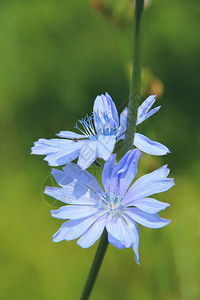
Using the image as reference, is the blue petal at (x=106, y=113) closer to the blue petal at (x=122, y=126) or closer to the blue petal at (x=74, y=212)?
the blue petal at (x=122, y=126)

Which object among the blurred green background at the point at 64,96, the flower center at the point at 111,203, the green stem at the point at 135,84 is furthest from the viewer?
the blurred green background at the point at 64,96

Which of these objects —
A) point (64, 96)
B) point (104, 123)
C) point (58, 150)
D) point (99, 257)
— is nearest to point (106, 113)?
point (104, 123)

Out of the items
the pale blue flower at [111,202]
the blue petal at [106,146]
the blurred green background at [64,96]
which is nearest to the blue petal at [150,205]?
Result: the pale blue flower at [111,202]

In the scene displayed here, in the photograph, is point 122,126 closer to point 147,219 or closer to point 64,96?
point 147,219

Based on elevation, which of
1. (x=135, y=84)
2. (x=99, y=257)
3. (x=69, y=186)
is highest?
(x=135, y=84)

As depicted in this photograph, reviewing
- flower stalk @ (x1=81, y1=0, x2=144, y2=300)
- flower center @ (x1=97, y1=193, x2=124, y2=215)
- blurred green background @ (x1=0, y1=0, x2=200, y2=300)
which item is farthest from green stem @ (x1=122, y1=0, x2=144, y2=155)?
blurred green background @ (x1=0, y1=0, x2=200, y2=300)

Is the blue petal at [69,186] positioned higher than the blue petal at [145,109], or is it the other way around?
the blue petal at [145,109]

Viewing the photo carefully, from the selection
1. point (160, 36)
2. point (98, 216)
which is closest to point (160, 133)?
point (160, 36)
